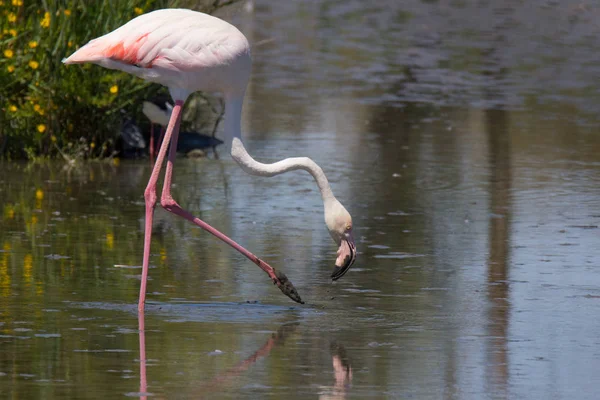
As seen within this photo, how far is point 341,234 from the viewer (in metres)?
8.00

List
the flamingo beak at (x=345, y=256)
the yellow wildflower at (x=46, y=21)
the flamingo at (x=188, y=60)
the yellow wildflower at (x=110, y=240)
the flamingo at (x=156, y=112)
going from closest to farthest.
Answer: the flamingo beak at (x=345, y=256)
the flamingo at (x=188, y=60)
the yellow wildflower at (x=110, y=240)
the yellow wildflower at (x=46, y=21)
the flamingo at (x=156, y=112)

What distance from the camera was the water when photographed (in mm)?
6371

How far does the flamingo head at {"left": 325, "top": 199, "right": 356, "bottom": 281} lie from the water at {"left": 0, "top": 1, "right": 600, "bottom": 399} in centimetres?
27

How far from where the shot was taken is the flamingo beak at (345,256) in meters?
7.95

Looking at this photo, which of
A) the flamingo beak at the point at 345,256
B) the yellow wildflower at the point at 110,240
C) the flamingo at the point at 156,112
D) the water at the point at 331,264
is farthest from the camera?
the flamingo at the point at 156,112

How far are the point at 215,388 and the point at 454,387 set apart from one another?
101 centimetres

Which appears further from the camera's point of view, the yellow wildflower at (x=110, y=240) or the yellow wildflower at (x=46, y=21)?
the yellow wildflower at (x=46, y=21)

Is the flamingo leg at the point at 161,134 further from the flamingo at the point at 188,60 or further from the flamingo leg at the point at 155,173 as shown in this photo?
the flamingo at the point at 188,60

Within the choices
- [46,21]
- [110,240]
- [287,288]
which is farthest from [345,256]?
[46,21]

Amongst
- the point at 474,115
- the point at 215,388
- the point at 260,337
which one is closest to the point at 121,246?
the point at 260,337

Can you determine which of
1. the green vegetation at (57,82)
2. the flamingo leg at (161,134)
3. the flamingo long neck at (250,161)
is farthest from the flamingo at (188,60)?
the flamingo leg at (161,134)

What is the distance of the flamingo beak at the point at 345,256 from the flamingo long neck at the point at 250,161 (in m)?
0.35

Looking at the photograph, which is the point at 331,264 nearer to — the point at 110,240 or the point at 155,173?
the point at 155,173

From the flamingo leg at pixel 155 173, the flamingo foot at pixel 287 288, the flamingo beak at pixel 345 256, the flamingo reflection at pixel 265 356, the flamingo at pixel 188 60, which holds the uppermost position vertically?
the flamingo at pixel 188 60
